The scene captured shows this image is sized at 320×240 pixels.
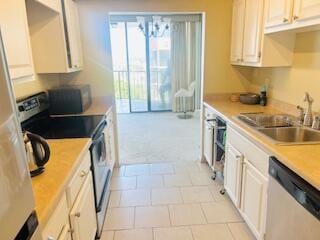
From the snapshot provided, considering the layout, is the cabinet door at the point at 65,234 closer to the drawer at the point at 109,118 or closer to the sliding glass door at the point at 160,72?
the drawer at the point at 109,118

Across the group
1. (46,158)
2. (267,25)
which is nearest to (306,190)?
(46,158)

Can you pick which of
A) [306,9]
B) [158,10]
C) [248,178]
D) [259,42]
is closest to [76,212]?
[248,178]

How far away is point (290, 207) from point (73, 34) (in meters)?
2.68

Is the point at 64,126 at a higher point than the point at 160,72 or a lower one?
lower

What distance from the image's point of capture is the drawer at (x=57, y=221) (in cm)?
106

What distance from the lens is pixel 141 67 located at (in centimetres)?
669

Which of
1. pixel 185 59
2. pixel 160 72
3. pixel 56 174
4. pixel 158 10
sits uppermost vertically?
pixel 158 10

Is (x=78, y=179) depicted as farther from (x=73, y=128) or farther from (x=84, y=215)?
(x=73, y=128)

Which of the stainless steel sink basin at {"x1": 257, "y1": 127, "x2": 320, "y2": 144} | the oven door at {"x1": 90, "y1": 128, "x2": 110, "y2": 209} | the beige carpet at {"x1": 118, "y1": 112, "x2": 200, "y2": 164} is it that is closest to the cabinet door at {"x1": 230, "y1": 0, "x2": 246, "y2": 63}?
the stainless steel sink basin at {"x1": 257, "y1": 127, "x2": 320, "y2": 144}

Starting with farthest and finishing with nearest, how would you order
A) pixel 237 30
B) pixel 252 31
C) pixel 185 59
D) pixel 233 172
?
1. pixel 185 59
2. pixel 237 30
3. pixel 252 31
4. pixel 233 172

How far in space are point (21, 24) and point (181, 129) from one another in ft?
13.3

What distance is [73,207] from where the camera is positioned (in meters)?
1.43

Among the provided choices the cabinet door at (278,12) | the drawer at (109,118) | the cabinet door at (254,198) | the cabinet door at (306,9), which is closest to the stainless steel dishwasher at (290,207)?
the cabinet door at (254,198)

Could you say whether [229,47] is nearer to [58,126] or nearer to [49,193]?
[58,126]
